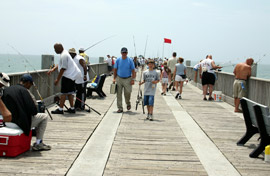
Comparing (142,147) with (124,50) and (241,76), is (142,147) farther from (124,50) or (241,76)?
(241,76)

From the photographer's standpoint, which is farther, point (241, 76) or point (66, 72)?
point (241, 76)

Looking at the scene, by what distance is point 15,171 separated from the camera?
5230mm

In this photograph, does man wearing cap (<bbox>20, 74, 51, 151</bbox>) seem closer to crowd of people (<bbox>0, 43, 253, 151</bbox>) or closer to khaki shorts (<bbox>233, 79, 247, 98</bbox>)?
crowd of people (<bbox>0, 43, 253, 151</bbox>)

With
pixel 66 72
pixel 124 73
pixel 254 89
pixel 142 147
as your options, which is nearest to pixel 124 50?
pixel 124 73

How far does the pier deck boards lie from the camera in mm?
5586

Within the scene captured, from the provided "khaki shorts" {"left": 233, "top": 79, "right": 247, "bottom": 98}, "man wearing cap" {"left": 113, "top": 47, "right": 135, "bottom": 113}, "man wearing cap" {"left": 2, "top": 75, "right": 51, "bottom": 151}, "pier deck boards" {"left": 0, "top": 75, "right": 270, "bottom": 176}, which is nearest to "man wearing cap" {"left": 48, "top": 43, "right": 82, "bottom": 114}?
"pier deck boards" {"left": 0, "top": 75, "right": 270, "bottom": 176}

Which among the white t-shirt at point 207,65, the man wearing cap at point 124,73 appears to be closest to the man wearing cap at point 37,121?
the man wearing cap at point 124,73

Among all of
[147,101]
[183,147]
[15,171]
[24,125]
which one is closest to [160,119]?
[147,101]

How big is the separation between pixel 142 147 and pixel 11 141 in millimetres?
2342

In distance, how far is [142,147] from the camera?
7000mm

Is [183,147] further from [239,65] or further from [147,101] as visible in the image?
[239,65]

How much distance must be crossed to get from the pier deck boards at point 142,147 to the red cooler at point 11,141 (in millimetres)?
129

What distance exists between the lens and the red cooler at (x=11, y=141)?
5.83 metres

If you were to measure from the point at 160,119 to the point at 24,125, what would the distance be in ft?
16.4
